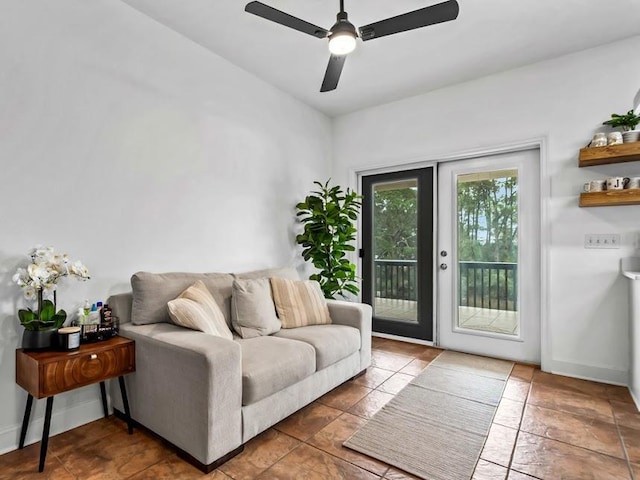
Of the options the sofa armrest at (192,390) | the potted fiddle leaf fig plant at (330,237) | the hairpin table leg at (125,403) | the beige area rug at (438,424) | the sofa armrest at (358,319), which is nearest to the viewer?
the sofa armrest at (192,390)

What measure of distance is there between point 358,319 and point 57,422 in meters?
2.07

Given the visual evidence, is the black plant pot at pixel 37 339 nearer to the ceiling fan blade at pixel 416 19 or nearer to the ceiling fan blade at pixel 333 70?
the ceiling fan blade at pixel 333 70

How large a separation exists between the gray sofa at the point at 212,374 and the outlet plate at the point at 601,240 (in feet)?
6.83

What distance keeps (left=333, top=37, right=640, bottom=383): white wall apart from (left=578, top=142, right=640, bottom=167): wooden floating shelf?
0.39 feet

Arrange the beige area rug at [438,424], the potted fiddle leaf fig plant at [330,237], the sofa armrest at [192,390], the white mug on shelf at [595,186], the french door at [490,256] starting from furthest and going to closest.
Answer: the potted fiddle leaf fig plant at [330,237] < the french door at [490,256] < the white mug on shelf at [595,186] < the beige area rug at [438,424] < the sofa armrest at [192,390]

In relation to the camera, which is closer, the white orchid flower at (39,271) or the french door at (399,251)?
the white orchid flower at (39,271)

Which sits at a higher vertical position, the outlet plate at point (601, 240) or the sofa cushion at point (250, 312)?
the outlet plate at point (601, 240)

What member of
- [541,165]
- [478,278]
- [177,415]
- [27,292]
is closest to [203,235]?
[27,292]

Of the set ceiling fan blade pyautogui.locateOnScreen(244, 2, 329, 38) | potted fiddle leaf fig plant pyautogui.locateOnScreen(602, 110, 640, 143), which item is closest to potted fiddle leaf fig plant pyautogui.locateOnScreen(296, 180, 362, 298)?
ceiling fan blade pyautogui.locateOnScreen(244, 2, 329, 38)

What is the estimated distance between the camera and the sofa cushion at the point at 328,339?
2.39 m

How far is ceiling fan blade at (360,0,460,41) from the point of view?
1806 mm

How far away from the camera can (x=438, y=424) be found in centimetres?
215

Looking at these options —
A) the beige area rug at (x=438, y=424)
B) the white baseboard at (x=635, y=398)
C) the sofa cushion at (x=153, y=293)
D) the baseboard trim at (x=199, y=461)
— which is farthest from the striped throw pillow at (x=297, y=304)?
the white baseboard at (x=635, y=398)

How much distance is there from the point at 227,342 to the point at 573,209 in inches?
114
